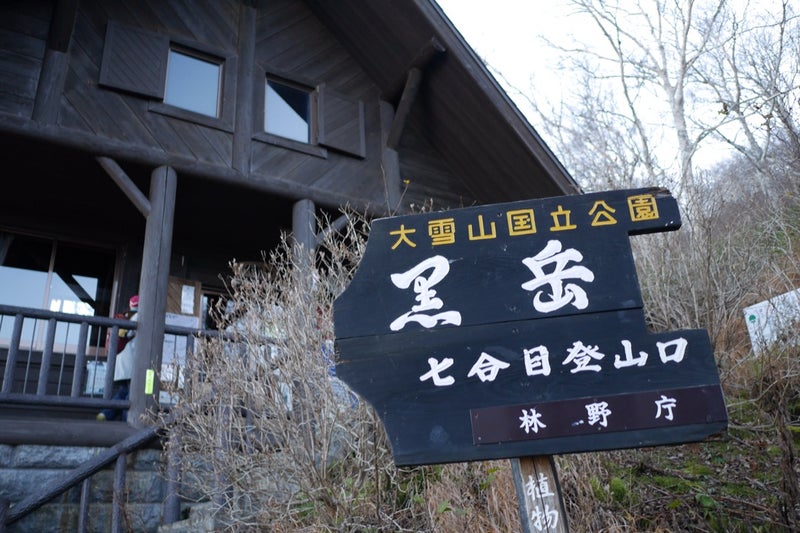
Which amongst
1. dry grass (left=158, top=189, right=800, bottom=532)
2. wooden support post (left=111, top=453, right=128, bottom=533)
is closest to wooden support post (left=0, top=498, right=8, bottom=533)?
wooden support post (left=111, top=453, right=128, bottom=533)

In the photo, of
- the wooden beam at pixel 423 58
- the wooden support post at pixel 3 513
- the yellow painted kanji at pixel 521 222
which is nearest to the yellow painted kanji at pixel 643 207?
the yellow painted kanji at pixel 521 222

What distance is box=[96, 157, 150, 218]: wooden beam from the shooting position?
809 cm

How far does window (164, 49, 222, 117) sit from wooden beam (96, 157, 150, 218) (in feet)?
4.76

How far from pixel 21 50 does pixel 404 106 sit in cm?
512

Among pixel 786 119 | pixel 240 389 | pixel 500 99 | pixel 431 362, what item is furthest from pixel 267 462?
pixel 786 119

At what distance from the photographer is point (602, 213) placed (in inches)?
110

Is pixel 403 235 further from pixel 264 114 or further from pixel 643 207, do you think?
pixel 264 114

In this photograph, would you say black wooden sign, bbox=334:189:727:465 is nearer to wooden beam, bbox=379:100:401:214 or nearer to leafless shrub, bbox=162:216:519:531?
leafless shrub, bbox=162:216:519:531

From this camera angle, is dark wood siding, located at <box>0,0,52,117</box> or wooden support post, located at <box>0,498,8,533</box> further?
dark wood siding, located at <box>0,0,52,117</box>

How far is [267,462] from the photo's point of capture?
509cm

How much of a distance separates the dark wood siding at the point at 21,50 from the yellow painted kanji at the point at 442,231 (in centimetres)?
680

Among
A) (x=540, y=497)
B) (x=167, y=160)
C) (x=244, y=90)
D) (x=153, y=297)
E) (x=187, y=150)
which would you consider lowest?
(x=540, y=497)

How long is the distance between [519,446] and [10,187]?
352 inches

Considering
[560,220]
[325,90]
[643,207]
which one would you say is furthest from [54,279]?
[643,207]
